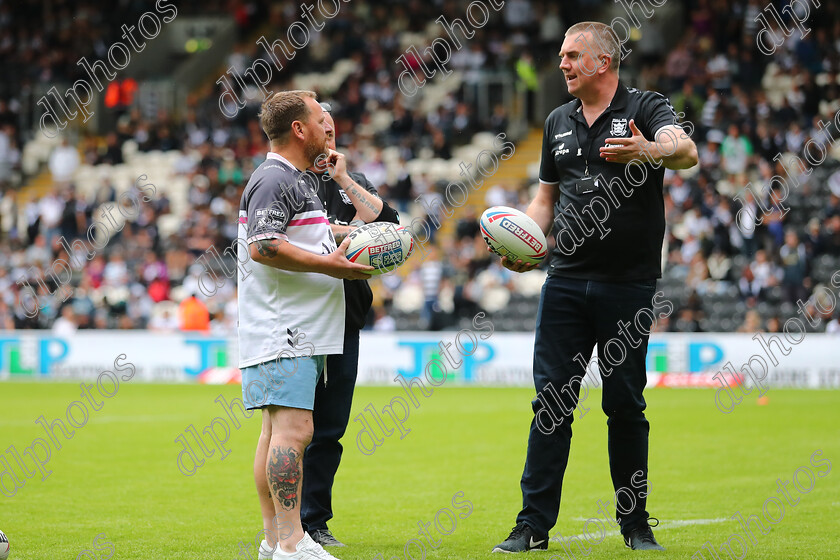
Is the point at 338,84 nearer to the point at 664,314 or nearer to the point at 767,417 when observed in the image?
the point at 664,314

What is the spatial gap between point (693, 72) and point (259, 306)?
21076mm

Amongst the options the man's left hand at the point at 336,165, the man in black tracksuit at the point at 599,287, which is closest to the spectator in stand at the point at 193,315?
the man's left hand at the point at 336,165

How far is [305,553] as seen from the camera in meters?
5.36

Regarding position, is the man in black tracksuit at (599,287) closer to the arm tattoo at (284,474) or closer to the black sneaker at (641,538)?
the black sneaker at (641,538)

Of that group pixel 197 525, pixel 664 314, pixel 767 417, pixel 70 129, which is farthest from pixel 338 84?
pixel 197 525

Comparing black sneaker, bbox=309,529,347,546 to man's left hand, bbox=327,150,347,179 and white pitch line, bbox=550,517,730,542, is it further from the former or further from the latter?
man's left hand, bbox=327,150,347,179

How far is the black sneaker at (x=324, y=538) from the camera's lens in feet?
20.6

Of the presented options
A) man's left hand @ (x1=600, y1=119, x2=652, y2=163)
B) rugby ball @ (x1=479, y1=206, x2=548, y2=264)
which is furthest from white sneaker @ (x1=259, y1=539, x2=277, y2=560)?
man's left hand @ (x1=600, y1=119, x2=652, y2=163)

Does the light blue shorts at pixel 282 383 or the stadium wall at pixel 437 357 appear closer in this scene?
the light blue shorts at pixel 282 383

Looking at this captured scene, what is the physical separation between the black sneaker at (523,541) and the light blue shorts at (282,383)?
1307mm

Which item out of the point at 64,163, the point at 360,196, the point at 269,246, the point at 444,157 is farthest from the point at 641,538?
the point at 64,163

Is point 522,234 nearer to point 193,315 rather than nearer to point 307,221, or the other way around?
point 307,221

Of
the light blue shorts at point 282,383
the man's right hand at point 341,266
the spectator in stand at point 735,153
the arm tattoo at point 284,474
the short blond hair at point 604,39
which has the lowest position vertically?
the arm tattoo at point 284,474

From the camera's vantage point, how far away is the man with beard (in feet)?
17.6
